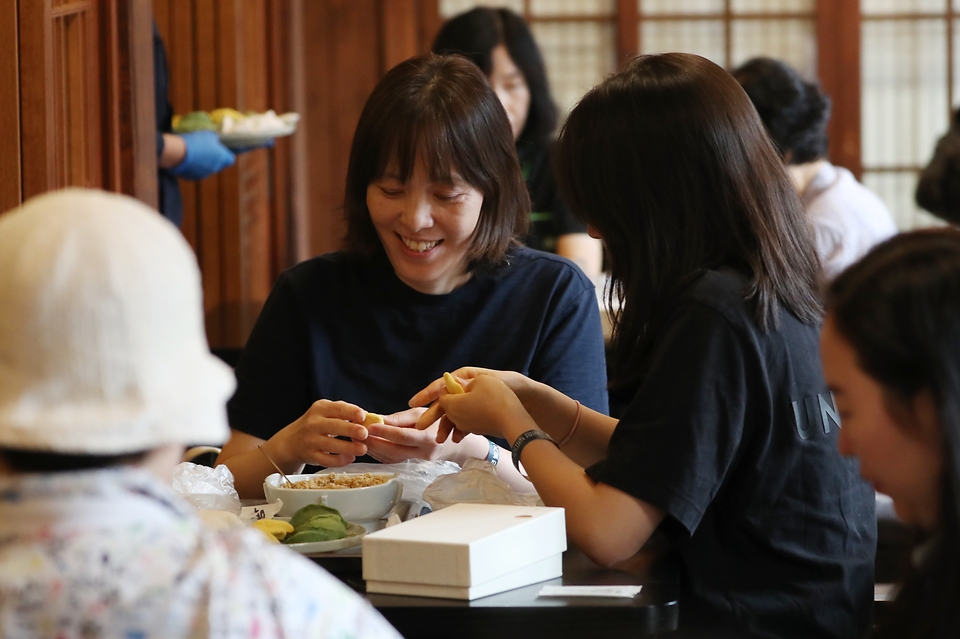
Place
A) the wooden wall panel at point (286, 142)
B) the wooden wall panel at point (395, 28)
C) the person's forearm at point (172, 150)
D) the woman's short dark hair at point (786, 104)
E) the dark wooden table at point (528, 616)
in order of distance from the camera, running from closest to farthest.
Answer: the dark wooden table at point (528, 616)
the person's forearm at point (172, 150)
the woman's short dark hair at point (786, 104)
the wooden wall panel at point (286, 142)
the wooden wall panel at point (395, 28)

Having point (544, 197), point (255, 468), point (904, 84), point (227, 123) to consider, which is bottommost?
point (255, 468)

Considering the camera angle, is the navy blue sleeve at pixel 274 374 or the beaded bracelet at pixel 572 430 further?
the navy blue sleeve at pixel 274 374

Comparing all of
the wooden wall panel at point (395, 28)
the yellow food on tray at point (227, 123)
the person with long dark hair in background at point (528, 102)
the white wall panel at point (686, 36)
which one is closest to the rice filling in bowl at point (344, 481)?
the yellow food on tray at point (227, 123)

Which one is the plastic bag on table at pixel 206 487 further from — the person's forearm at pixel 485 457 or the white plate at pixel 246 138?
the white plate at pixel 246 138

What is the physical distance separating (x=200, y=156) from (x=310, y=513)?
A: 170 centimetres

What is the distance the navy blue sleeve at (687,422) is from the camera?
115 cm

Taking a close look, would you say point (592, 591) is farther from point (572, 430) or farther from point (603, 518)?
point (572, 430)

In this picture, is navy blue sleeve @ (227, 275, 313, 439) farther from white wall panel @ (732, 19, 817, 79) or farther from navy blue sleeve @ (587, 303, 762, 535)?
white wall panel @ (732, 19, 817, 79)

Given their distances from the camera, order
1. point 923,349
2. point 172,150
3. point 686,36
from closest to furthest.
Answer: point 923,349 < point 172,150 < point 686,36

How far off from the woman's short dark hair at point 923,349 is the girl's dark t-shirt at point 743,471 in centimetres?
25

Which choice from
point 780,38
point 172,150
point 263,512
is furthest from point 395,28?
point 263,512

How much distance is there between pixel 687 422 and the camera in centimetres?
116

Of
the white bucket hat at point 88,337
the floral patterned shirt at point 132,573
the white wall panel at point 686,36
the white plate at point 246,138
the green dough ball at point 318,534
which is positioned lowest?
the green dough ball at point 318,534

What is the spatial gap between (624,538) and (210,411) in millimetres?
596
